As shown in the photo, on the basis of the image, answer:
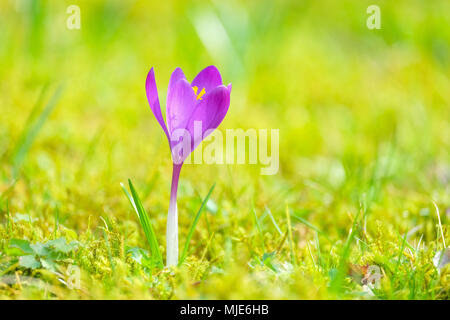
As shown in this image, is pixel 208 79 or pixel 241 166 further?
pixel 241 166

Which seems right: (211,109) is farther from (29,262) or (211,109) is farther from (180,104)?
(29,262)

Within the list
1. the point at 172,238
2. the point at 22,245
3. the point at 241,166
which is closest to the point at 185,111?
the point at 172,238

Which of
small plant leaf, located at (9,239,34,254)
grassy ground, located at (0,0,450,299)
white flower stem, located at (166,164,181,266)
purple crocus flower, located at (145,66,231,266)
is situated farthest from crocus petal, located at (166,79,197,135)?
small plant leaf, located at (9,239,34,254)

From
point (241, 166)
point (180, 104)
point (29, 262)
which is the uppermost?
point (180, 104)

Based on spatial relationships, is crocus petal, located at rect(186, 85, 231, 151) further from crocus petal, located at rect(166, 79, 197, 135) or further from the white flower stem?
the white flower stem

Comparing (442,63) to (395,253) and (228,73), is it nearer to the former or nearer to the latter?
(228,73)

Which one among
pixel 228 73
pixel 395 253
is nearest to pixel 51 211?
pixel 395 253
